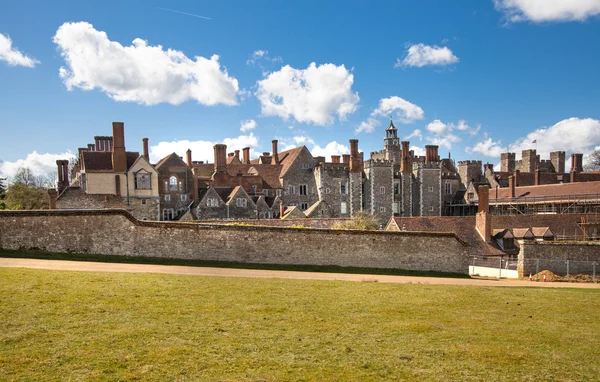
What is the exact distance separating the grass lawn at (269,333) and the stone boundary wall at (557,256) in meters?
14.0

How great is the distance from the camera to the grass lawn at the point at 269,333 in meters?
8.59

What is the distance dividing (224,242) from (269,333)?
50.3 feet

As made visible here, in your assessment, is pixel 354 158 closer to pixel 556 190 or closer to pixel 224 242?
pixel 556 190

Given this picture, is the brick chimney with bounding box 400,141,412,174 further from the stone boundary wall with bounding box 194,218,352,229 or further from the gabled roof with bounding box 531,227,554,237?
the gabled roof with bounding box 531,227,554,237

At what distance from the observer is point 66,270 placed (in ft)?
60.1

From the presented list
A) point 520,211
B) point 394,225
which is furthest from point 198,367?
point 520,211

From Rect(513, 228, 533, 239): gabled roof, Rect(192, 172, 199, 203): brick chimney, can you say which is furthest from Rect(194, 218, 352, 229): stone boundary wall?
Rect(513, 228, 533, 239): gabled roof

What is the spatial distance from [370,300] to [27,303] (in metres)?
10.8

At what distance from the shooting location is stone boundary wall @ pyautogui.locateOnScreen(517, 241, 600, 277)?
3011 cm

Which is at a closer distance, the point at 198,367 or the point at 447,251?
the point at 198,367

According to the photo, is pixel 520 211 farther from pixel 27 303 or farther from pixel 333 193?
pixel 27 303

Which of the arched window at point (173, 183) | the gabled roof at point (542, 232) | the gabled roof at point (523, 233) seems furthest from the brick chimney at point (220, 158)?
the gabled roof at point (542, 232)

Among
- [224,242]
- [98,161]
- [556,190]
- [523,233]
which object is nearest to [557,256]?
[523,233]

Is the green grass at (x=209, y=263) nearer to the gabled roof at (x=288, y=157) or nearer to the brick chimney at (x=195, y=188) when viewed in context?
the brick chimney at (x=195, y=188)
